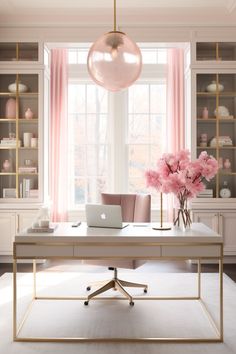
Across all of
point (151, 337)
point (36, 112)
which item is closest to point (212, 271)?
point (151, 337)

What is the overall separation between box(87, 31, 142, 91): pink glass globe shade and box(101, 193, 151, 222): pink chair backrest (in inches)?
Result: 57.3

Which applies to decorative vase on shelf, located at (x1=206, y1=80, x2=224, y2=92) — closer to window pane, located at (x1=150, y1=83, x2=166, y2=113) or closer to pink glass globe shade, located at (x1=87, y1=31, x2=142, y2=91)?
window pane, located at (x1=150, y1=83, x2=166, y2=113)

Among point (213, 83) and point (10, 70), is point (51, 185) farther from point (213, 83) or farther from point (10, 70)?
point (213, 83)

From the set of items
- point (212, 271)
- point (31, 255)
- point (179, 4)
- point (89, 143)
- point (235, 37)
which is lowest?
point (212, 271)

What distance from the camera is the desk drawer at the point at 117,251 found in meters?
2.96

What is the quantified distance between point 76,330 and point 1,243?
2.49 metres

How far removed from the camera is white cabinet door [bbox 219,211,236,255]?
5.25 m

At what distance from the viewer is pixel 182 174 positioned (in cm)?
310

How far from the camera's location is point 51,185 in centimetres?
600

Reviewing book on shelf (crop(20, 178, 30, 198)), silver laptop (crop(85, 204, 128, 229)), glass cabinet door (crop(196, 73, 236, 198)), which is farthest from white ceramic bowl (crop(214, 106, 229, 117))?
silver laptop (crop(85, 204, 128, 229))

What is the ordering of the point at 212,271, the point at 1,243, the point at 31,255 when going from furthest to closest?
1. the point at 1,243
2. the point at 212,271
3. the point at 31,255

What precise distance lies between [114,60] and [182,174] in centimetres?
94

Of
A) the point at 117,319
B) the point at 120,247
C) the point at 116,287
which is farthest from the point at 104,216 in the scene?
the point at 116,287

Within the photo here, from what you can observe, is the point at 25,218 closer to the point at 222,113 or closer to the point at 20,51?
the point at 20,51
